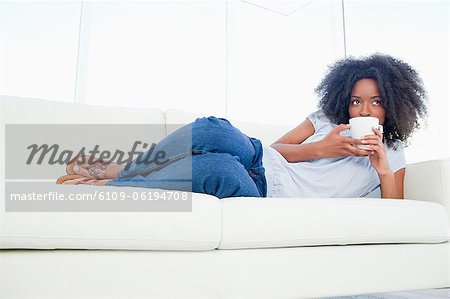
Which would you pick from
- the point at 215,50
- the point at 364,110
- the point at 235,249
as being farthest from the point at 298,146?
the point at 215,50

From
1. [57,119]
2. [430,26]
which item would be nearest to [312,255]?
[57,119]

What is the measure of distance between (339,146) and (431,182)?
1.08 feet

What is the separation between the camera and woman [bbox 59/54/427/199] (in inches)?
46.0

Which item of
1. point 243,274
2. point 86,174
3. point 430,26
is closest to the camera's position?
point 243,274

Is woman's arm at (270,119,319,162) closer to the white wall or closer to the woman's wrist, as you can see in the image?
the woman's wrist

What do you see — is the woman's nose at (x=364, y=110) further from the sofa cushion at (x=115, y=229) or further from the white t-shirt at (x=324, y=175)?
the sofa cushion at (x=115, y=229)

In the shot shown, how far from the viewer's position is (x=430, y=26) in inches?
118

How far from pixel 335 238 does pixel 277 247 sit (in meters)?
0.17

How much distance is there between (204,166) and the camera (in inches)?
44.8

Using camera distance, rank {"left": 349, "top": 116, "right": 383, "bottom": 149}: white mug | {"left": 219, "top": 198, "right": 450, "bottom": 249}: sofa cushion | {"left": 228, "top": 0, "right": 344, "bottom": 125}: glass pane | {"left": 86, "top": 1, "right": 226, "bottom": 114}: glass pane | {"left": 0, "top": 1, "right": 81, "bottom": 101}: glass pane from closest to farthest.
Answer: {"left": 219, "top": 198, "right": 450, "bottom": 249}: sofa cushion < {"left": 349, "top": 116, "right": 383, "bottom": 149}: white mug < {"left": 0, "top": 1, "right": 81, "bottom": 101}: glass pane < {"left": 86, "top": 1, "right": 226, "bottom": 114}: glass pane < {"left": 228, "top": 0, "right": 344, "bottom": 125}: glass pane

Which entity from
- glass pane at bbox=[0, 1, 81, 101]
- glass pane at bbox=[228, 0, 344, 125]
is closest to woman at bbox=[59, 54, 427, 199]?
glass pane at bbox=[0, 1, 81, 101]

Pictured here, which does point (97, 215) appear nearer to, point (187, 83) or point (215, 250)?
point (215, 250)

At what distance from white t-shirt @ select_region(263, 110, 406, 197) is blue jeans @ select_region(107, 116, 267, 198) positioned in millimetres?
124

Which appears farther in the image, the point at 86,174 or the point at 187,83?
the point at 187,83
